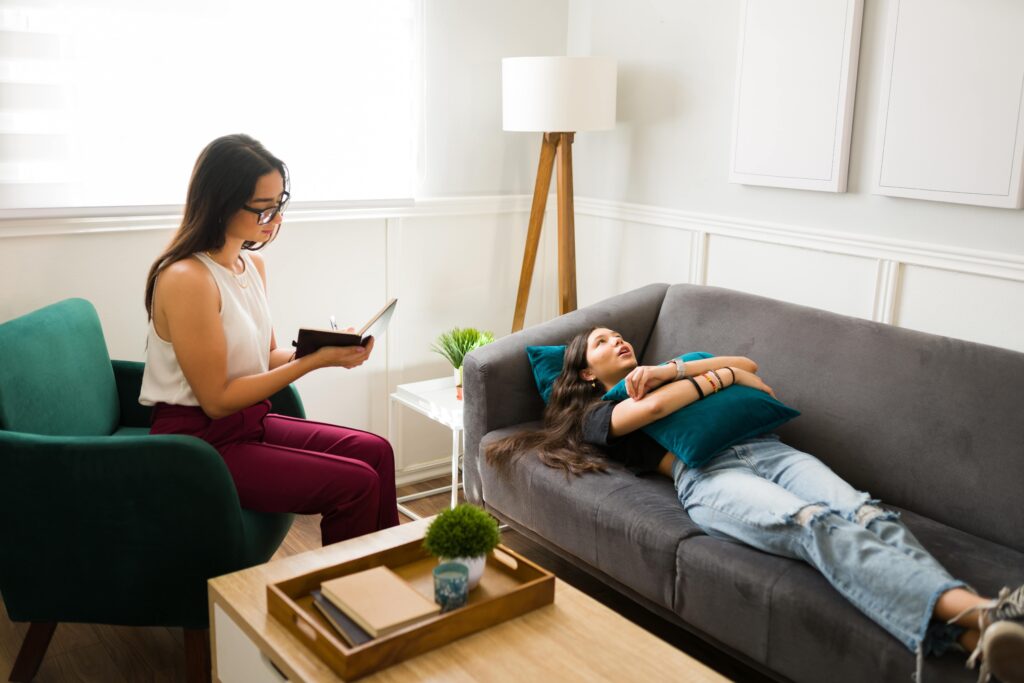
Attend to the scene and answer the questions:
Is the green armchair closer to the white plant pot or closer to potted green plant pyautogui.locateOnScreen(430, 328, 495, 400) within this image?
the white plant pot

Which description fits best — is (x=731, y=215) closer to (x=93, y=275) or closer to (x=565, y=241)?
(x=565, y=241)

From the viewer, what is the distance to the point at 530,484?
2467 millimetres

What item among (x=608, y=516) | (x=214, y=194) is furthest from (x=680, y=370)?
(x=214, y=194)

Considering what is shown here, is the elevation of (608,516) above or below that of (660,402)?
below

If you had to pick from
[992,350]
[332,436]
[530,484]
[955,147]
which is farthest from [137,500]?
[955,147]

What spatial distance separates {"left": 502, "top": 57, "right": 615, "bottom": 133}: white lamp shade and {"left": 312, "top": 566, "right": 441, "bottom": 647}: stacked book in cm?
184

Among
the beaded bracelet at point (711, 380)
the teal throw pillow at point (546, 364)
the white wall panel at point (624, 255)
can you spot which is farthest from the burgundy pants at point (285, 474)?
the white wall panel at point (624, 255)

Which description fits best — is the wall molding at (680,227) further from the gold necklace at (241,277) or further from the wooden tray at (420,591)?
the wooden tray at (420,591)

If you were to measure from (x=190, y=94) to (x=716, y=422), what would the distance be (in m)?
1.85

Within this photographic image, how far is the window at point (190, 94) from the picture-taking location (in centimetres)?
257

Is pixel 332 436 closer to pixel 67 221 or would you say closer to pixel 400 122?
pixel 67 221

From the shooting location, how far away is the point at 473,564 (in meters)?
1.70

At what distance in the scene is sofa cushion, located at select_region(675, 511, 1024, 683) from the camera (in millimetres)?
1722

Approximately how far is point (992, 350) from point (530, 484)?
1.19 meters
